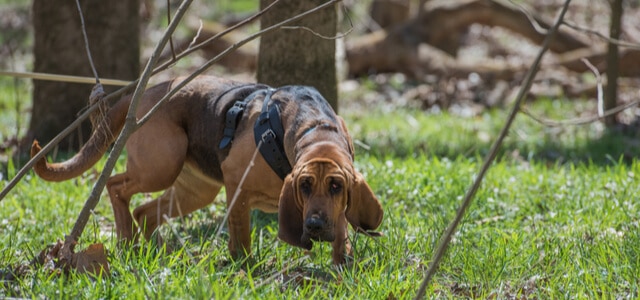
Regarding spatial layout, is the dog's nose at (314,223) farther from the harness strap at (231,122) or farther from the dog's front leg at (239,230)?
the harness strap at (231,122)

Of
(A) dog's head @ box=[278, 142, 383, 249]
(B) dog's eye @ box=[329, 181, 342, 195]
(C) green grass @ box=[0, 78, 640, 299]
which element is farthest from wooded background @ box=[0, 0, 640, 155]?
(C) green grass @ box=[0, 78, 640, 299]

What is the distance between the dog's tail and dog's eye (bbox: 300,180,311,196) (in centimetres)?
136

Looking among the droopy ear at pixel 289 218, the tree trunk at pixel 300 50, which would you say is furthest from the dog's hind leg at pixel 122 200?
the tree trunk at pixel 300 50

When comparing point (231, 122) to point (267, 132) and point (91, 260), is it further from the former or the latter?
point (91, 260)

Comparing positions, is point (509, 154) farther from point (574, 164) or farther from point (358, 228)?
point (358, 228)

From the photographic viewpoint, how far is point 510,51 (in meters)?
14.7

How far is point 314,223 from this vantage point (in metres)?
3.96

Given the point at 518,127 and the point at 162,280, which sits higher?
Result: the point at 162,280

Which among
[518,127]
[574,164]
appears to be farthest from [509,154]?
[518,127]

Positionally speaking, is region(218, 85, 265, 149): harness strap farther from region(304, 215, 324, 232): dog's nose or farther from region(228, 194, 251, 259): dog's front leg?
region(304, 215, 324, 232): dog's nose

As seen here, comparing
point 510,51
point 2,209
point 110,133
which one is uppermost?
point 110,133

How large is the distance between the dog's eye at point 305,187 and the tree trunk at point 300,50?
245 cm

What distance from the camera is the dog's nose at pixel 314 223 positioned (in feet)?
13.0

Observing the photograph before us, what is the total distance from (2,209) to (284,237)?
2651 mm
